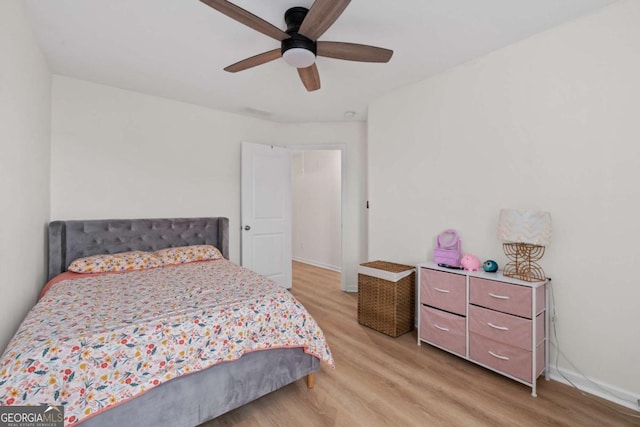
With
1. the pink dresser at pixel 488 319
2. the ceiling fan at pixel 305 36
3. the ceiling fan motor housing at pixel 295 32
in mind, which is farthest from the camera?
the pink dresser at pixel 488 319

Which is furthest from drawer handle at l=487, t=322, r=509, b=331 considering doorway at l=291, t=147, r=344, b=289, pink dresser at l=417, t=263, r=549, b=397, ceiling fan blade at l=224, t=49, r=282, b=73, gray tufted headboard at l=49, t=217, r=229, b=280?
doorway at l=291, t=147, r=344, b=289

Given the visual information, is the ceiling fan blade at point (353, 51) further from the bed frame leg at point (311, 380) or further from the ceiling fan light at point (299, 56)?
the bed frame leg at point (311, 380)

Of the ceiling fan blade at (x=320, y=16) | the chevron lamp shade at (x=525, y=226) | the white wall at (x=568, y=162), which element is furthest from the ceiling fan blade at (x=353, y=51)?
the chevron lamp shade at (x=525, y=226)

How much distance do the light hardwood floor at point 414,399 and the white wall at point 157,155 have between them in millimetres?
1924

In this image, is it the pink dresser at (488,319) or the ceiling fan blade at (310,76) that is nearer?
the pink dresser at (488,319)

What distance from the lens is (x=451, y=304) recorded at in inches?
93.0

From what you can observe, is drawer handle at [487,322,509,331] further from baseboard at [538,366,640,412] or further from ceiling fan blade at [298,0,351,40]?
ceiling fan blade at [298,0,351,40]

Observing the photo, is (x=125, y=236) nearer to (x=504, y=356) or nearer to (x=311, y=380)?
(x=311, y=380)

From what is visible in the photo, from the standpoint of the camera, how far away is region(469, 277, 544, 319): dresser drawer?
6.33 ft

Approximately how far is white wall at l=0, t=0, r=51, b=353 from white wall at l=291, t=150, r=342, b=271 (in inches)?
146

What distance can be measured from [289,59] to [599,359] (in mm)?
2892

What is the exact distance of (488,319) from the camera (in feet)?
6.95

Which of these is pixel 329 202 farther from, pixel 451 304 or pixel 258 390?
pixel 258 390

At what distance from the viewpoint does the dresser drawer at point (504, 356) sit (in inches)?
75.7
